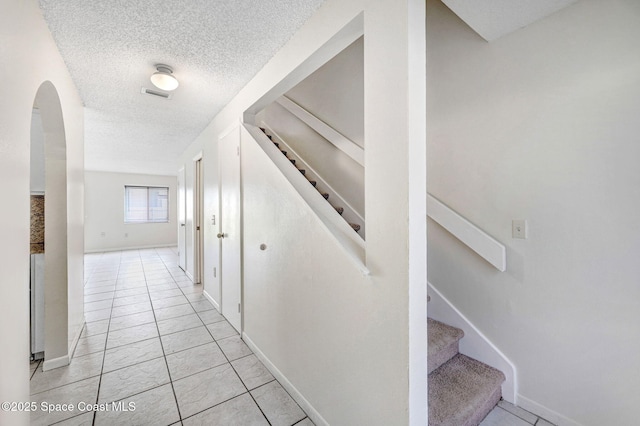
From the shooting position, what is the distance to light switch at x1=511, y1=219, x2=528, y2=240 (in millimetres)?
1622

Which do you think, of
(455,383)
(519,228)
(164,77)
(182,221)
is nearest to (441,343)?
(455,383)

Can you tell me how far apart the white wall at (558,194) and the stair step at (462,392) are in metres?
0.21

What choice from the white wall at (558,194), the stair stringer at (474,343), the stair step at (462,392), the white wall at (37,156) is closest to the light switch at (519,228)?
the white wall at (558,194)

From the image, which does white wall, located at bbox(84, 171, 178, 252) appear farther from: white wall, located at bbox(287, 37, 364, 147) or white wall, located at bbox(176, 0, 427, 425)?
white wall, located at bbox(176, 0, 427, 425)

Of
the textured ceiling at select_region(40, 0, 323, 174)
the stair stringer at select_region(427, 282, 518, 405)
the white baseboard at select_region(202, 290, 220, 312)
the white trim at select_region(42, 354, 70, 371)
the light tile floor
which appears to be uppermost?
the textured ceiling at select_region(40, 0, 323, 174)

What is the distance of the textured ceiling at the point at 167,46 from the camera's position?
4.92ft

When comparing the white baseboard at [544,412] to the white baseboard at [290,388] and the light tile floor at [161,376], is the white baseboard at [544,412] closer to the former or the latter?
the white baseboard at [290,388]

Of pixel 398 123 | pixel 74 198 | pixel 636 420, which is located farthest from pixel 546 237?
pixel 74 198

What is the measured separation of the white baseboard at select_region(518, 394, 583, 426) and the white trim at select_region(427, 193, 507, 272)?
81 cm

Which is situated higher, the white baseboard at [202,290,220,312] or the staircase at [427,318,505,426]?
the staircase at [427,318,505,426]

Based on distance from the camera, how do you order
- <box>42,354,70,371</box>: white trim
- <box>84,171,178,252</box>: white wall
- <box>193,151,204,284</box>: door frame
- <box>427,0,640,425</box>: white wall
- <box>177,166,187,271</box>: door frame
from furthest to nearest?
<box>84,171,178,252</box>: white wall → <box>177,166,187,271</box>: door frame → <box>193,151,204,284</box>: door frame → <box>42,354,70,371</box>: white trim → <box>427,0,640,425</box>: white wall

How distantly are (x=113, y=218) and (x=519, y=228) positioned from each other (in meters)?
9.53

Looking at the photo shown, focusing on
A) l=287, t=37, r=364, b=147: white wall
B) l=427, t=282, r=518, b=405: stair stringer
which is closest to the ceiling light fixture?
l=287, t=37, r=364, b=147: white wall

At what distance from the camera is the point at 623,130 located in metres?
1.30
